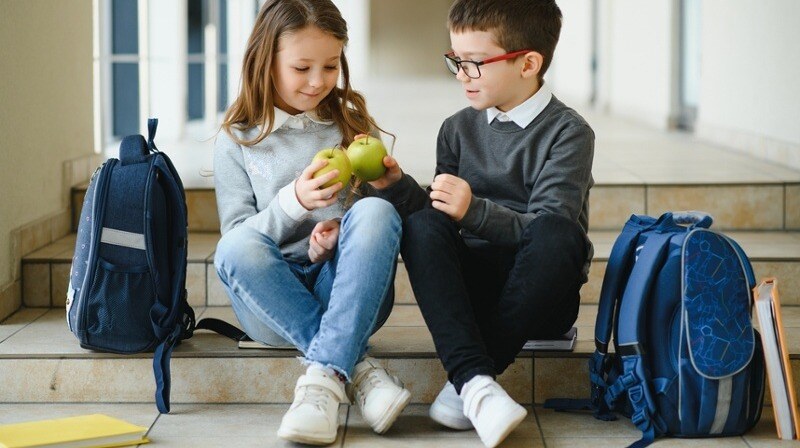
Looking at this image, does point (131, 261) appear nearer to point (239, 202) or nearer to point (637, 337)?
point (239, 202)

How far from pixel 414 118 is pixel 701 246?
523cm

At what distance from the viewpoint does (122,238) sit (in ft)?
7.62

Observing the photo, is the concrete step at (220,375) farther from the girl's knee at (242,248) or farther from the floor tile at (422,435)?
the girl's knee at (242,248)

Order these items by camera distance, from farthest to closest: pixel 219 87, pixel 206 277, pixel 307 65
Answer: pixel 219 87, pixel 206 277, pixel 307 65

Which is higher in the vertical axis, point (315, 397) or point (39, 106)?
point (39, 106)

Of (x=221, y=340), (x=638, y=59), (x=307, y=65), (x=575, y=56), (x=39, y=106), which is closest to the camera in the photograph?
(x=307, y=65)

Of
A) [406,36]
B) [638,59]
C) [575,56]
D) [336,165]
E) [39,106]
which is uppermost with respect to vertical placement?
[406,36]

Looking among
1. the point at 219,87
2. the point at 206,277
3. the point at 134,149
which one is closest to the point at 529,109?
the point at 134,149

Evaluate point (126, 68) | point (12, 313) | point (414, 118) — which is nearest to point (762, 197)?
point (12, 313)

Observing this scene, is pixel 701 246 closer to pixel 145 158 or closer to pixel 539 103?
pixel 539 103

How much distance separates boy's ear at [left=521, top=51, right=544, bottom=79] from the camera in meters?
2.25

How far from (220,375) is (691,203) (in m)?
1.67

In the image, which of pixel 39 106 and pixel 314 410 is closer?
pixel 314 410

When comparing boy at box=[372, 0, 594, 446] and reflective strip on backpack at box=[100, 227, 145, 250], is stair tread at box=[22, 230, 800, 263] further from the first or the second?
boy at box=[372, 0, 594, 446]
